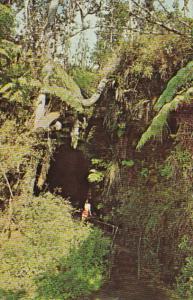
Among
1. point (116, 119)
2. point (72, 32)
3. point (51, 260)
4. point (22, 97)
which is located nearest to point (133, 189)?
point (116, 119)

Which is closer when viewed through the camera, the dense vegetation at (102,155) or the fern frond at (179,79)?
the fern frond at (179,79)

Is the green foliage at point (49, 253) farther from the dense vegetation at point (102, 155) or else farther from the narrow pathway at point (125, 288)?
the narrow pathway at point (125, 288)

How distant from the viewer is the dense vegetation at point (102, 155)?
6613mm

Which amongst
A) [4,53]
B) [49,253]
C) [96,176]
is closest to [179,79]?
[96,176]

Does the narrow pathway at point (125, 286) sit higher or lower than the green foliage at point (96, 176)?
lower

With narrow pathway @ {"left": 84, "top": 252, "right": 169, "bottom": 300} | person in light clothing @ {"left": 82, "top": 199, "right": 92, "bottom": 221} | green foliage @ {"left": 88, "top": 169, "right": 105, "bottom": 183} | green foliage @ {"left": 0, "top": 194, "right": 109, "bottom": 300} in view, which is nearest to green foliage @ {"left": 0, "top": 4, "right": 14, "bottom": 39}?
green foliage @ {"left": 88, "top": 169, "right": 105, "bottom": 183}

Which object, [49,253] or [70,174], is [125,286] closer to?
[49,253]

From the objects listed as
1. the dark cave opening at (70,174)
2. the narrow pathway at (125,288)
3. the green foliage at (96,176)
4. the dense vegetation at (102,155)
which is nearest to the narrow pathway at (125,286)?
the narrow pathway at (125,288)

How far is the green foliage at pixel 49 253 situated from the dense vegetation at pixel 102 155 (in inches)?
0.8

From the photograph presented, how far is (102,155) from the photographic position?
31.3 ft

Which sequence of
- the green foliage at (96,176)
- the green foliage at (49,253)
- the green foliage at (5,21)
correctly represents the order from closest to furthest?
the green foliage at (49,253)
the green foliage at (96,176)
the green foliage at (5,21)

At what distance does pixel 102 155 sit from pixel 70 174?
75.1 inches

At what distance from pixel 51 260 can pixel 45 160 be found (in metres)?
3.35

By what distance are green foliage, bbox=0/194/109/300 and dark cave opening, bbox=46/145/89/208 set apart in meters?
2.01
